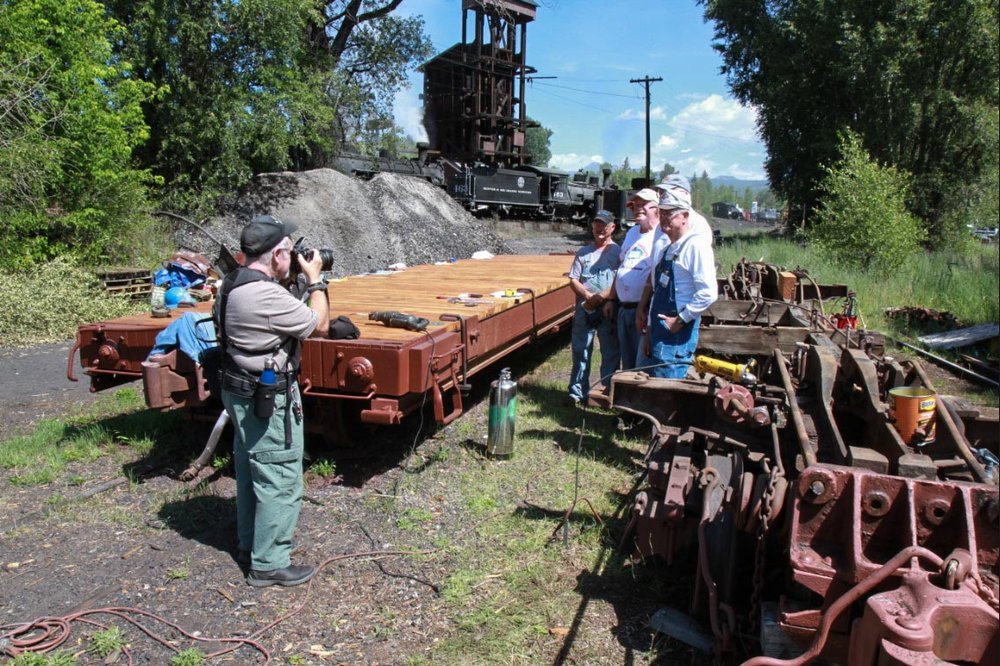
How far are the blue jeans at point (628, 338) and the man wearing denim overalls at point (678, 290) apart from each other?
801mm

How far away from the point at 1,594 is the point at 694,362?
3.87 metres

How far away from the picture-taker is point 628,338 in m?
5.91

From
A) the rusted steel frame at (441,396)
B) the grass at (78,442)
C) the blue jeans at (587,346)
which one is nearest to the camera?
the rusted steel frame at (441,396)

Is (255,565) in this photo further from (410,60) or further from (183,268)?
(410,60)

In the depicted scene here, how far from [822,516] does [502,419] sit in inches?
113

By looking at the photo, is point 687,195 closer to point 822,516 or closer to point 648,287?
point 648,287

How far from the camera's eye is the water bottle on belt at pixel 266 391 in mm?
3281

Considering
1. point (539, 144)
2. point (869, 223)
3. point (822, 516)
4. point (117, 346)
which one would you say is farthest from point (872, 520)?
point (539, 144)

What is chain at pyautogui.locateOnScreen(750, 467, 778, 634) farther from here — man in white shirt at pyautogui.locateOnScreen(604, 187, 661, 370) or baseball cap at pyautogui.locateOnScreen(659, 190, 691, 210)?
man in white shirt at pyautogui.locateOnScreen(604, 187, 661, 370)

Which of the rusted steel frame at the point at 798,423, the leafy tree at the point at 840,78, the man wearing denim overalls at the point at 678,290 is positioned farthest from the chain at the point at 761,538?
the leafy tree at the point at 840,78

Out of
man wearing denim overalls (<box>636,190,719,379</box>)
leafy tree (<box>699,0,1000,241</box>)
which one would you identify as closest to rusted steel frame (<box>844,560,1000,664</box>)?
man wearing denim overalls (<box>636,190,719,379</box>)

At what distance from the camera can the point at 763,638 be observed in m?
2.40

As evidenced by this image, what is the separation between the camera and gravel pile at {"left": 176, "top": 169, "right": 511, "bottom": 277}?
15852 millimetres

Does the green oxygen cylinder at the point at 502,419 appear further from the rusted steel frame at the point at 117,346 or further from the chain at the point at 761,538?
the chain at the point at 761,538
